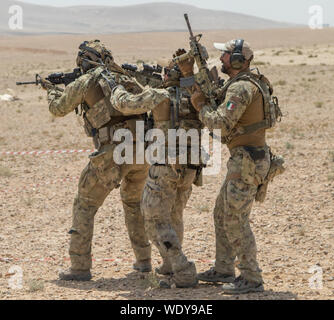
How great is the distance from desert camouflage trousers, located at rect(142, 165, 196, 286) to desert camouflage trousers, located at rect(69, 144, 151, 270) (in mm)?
582

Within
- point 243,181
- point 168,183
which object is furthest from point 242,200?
point 168,183

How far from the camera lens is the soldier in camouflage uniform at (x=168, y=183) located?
229 inches

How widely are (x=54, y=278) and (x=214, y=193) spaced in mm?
4420

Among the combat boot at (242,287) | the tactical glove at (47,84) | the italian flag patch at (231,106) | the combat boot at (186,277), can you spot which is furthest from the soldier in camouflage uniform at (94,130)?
the combat boot at (242,287)

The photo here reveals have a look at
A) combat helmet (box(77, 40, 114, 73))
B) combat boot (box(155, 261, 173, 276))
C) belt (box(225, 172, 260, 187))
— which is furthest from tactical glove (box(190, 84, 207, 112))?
combat boot (box(155, 261, 173, 276))

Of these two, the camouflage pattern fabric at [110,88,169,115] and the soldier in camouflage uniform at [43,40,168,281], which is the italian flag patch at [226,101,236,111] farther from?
the soldier in camouflage uniform at [43,40,168,281]

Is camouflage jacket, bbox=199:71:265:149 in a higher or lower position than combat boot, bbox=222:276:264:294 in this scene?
higher

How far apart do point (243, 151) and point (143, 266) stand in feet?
6.58

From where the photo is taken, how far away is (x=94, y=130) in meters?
6.52

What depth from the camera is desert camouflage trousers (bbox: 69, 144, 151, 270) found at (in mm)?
6355

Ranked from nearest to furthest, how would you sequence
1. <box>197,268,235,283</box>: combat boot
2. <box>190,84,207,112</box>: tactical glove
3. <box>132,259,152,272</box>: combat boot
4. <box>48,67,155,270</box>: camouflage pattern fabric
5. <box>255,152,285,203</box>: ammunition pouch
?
<box>190,84,207,112</box>: tactical glove, <box>255,152,285,203</box>: ammunition pouch, <box>197,268,235,283</box>: combat boot, <box>48,67,155,270</box>: camouflage pattern fabric, <box>132,259,152,272</box>: combat boot

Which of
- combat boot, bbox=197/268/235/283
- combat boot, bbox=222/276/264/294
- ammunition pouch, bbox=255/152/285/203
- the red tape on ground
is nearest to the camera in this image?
combat boot, bbox=222/276/264/294

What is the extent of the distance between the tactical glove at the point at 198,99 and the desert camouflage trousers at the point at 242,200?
1.62 feet

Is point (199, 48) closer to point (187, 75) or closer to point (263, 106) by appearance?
point (187, 75)
